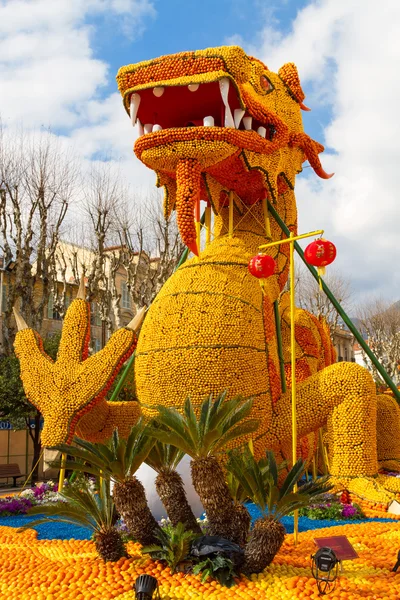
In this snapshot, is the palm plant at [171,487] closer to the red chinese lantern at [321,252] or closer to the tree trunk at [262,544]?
the tree trunk at [262,544]

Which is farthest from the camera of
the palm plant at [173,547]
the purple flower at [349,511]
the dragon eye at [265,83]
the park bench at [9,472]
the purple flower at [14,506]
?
the park bench at [9,472]

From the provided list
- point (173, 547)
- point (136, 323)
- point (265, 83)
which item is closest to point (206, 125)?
point (265, 83)

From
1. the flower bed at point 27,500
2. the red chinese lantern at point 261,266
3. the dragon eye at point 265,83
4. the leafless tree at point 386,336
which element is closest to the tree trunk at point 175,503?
the red chinese lantern at point 261,266

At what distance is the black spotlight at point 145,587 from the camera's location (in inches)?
157

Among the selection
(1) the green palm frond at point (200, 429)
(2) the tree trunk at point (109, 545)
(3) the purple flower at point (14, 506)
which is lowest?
(3) the purple flower at point (14, 506)

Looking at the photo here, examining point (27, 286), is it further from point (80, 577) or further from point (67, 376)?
point (80, 577)

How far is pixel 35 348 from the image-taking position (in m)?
7.56

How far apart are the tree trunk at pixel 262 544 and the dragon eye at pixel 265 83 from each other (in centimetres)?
516

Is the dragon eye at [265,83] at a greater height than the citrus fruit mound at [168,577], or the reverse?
the dragon eye at [265,83]

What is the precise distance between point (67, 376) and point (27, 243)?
10.4m

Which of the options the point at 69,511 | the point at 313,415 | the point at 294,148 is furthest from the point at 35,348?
the point at 294,148

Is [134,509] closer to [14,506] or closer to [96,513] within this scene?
[96,513]

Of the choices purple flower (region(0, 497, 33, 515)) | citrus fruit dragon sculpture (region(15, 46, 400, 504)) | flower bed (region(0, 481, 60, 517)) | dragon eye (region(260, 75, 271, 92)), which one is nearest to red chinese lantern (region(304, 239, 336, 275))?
citrus fruit dragon sculpture (region(15, 46, 400, 504))

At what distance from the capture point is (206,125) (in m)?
6.57
